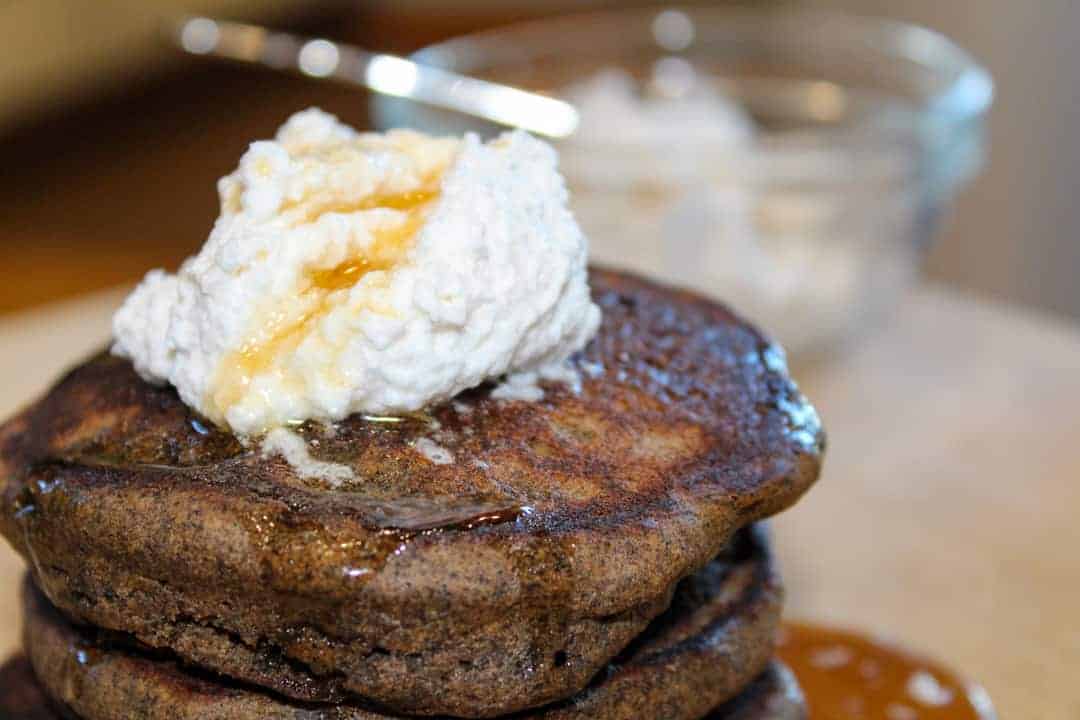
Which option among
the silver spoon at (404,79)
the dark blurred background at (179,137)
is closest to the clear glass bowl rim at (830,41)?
the silver spoon at (404,79)

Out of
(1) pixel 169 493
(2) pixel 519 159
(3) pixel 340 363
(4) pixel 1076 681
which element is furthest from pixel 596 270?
(4) pixel 1076 681

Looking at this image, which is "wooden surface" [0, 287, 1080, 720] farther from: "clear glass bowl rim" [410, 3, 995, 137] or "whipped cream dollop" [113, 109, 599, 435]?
"whipped cream dollop" [113, 109, 599, 435]

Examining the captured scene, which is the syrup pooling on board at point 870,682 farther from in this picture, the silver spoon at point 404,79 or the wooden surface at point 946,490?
the silver spoon at point 404,79

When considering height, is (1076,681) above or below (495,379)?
below

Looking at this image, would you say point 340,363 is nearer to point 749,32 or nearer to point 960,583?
point 960,583

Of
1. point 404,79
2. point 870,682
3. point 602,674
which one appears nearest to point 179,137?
point 404,79

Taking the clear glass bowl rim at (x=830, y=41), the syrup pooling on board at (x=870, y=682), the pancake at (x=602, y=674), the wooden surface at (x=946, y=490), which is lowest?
the wooden surface at (x=946, y=490)

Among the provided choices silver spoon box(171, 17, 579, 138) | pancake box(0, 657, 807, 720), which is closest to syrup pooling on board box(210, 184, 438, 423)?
pancake box(0, 657, 807, 720)
